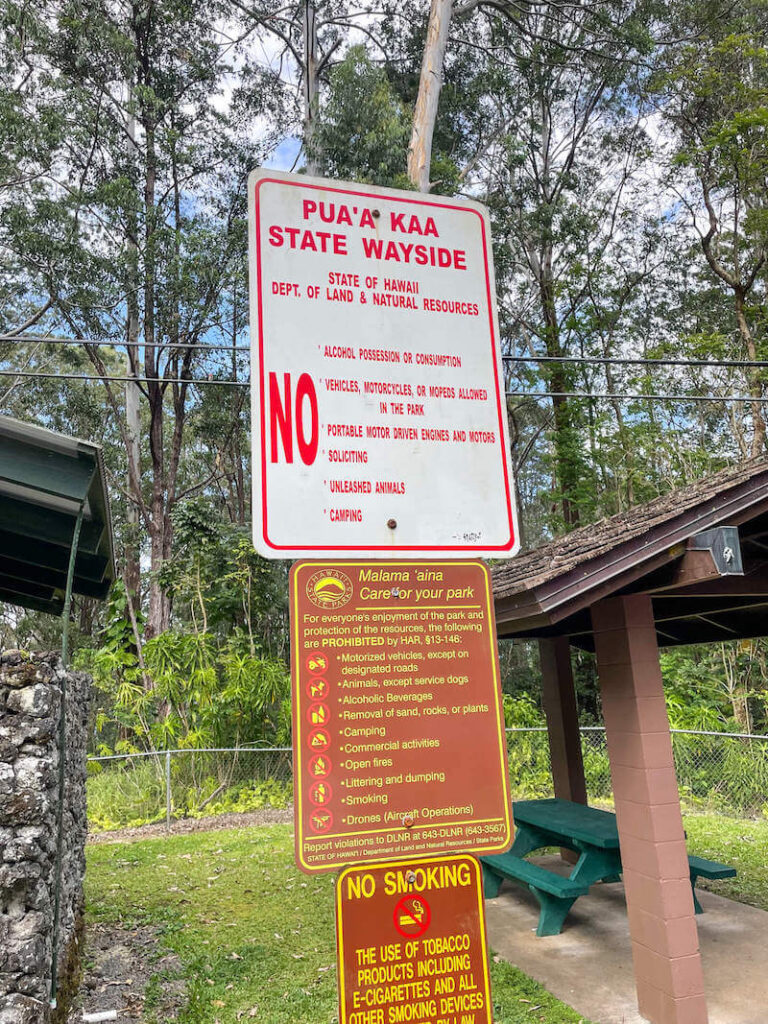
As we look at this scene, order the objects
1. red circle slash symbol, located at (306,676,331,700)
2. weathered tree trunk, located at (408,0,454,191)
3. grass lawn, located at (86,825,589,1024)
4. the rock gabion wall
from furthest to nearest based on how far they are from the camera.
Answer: weathered tree trunk, located at (408,0,454,191) → grass lawn, located at (86,825,589,1024) → the rock gabion wall → red circle slash symbol, located at (306,676,331,700)

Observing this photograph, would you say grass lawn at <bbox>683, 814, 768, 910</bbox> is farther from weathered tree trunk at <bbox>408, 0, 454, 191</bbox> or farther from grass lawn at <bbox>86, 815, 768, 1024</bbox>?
weathered tree trunk at <bbox>408, 0, 454, 191</bbox>

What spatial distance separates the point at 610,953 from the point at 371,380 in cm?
518

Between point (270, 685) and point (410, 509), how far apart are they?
1003cm

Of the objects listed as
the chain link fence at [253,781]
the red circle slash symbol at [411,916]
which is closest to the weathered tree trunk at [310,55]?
the chain link fence at [253,781]

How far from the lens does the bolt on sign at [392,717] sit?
1763 millimetres

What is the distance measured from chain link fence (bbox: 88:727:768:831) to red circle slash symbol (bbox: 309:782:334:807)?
9234mm

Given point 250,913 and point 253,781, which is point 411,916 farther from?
point 253,781

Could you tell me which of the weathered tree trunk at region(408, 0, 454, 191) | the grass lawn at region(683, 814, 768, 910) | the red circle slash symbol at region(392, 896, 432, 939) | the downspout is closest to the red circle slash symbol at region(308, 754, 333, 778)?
the red circle slash symbol at region(392, 896, 432, 939)

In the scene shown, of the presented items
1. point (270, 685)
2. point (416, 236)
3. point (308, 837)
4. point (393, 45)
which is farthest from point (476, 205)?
point (393, 45)

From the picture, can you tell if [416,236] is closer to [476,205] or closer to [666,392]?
[476,205]

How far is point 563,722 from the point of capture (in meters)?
7.59

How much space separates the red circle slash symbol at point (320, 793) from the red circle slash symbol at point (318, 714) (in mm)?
138

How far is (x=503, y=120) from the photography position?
18797mm

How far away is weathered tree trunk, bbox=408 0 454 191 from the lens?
13.4 meters
